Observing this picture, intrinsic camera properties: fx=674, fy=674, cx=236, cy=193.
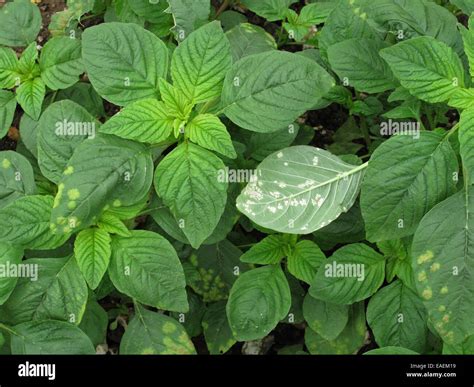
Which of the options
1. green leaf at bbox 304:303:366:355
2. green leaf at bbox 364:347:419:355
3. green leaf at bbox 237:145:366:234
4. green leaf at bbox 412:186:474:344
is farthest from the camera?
green leaf at bbox 304:303:366:355

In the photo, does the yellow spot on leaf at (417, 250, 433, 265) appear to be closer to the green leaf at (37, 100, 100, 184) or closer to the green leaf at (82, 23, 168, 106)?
the green leaf at (82, 23, 168, 106)

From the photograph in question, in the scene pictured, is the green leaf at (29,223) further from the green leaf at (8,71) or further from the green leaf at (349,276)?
the green leaf at (349,276)

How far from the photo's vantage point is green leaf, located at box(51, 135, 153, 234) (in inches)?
89.7

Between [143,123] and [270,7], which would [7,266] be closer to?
[143,123]

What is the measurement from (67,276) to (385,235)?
118 cm

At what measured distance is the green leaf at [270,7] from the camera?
2963mm

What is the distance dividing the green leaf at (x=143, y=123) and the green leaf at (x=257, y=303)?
0.71 m

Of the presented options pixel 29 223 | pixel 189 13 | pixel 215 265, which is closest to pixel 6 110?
pixel 29 223

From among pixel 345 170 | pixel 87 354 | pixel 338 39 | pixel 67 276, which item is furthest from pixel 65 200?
pixel 338 39

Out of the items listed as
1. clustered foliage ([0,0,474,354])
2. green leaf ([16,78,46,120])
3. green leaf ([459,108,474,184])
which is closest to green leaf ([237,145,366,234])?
clustered foliage ([0,0,474,354])

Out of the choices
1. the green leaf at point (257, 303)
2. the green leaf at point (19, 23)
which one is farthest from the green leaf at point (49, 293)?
the green leaf at point (19, 23)

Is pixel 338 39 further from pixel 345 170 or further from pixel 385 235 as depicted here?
pixel 385 235

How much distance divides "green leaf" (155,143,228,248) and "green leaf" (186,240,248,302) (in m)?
0.59
